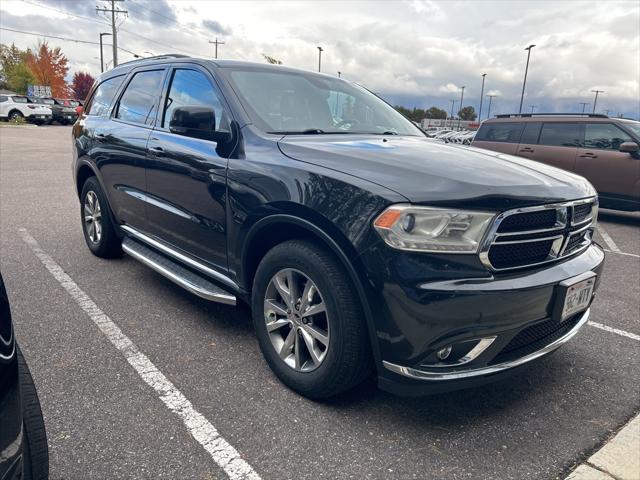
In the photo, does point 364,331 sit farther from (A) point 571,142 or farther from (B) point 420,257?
(A) point 571,142

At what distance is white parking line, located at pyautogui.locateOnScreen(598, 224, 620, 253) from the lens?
6.54 meters

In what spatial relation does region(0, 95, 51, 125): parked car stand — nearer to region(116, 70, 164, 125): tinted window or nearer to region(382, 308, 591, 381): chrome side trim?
region(116, 70, 164, 125): tinted window

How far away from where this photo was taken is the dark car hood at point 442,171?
2.18m

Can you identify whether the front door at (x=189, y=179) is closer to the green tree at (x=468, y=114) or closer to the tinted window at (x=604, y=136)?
the tinted window at (x=604, y=136)

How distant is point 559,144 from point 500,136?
121 centimetres

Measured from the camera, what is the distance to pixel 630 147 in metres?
8.26

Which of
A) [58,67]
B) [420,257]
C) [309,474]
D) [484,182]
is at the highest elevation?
[58,67]

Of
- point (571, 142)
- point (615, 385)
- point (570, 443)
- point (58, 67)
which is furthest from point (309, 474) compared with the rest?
point (58, 67)

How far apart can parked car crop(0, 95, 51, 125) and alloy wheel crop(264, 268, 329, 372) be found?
119 ft

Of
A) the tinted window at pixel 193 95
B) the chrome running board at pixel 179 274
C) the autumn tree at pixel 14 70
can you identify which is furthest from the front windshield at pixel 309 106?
the autumn tree at pixel 14 70

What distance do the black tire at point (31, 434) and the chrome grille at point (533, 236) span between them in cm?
173

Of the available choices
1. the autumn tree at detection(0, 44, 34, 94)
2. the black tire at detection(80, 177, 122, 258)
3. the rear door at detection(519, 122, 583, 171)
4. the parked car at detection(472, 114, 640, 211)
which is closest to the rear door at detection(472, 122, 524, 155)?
the parked car at detection(472, 114, 640, 211)

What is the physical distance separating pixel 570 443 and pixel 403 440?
0.81 meters

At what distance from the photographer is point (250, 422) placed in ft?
8.10
